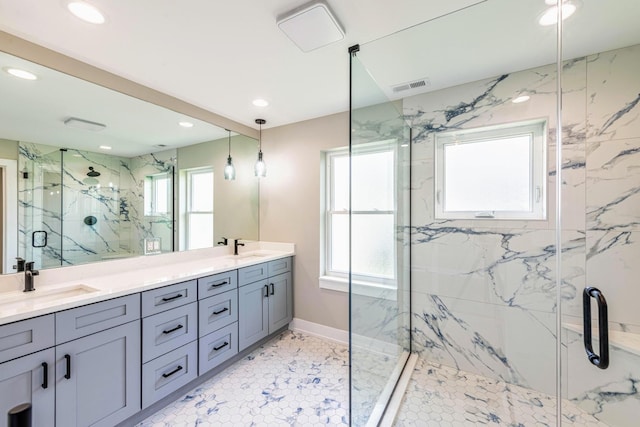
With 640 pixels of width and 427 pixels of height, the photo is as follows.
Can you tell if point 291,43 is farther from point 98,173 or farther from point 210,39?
point 98,173

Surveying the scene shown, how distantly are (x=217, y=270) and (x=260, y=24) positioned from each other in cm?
171

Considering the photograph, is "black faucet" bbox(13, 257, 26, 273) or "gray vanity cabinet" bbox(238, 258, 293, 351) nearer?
"black faucet" bbox(13, 257, 26, 273)

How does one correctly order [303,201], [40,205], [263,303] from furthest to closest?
[303,201], [263,303], [40,205]

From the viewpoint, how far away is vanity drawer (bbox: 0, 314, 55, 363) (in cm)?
110

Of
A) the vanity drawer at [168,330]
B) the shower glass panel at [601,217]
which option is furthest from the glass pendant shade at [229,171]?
the shower glass panel at [601,217]

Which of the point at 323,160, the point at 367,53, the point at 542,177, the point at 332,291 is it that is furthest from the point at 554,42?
the point at 332,291

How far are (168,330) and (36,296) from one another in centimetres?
73

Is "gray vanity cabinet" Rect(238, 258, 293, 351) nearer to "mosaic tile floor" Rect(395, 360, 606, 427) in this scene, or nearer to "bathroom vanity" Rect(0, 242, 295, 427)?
"bathroom vanity" Rect(0, 242, 295, 427)

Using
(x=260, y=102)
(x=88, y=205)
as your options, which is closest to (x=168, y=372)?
(x=88, y=205)

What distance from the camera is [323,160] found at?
279cm

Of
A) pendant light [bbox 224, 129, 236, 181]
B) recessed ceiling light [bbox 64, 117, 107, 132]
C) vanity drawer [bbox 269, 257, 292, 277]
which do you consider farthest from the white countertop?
recessed ceiling light [bbox 64, 117, 107, 132]

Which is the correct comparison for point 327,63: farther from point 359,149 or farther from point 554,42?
point 554,42

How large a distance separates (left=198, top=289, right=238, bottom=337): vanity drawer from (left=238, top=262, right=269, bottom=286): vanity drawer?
0.12 m

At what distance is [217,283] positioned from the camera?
2.05 m
